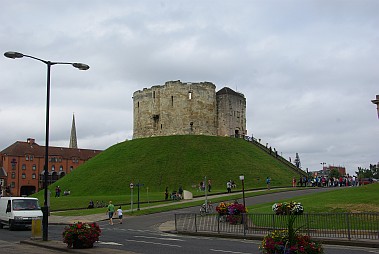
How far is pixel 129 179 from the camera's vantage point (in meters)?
61.5

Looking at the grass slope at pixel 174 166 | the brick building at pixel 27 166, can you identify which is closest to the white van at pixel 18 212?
the grass slope at pixel 174 166

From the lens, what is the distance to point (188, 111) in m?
80.2

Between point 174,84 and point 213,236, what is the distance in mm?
61791

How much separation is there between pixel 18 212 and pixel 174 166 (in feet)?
132

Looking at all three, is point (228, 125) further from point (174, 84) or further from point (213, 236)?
point (213, 236)

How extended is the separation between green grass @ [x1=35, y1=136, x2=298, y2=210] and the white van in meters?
20.9

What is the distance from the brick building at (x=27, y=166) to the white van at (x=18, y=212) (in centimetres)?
7989

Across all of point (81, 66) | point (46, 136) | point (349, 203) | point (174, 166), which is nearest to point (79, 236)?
point (46, 136)

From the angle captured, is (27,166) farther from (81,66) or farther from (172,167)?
(81,66)

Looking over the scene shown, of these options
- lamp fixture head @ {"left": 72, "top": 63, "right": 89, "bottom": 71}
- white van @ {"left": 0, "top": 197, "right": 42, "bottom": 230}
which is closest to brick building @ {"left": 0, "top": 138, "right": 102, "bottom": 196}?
white van @ {"left": 0, "top": 197, "right": 42, "bottom": 230}

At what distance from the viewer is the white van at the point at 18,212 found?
25719 millimetres

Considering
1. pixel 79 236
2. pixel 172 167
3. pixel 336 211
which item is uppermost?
pixel 172 167

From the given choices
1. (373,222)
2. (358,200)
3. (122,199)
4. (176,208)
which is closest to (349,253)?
(373,222)

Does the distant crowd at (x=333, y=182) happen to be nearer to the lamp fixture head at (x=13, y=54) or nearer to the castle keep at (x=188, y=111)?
the castle keep at (x=188, y=111)
